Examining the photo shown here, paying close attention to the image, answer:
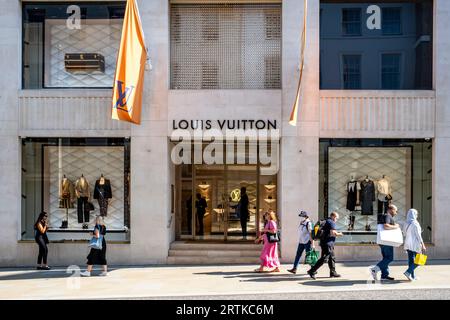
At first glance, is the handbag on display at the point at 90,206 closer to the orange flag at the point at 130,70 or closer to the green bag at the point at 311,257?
the orange flag at the point at 130,70

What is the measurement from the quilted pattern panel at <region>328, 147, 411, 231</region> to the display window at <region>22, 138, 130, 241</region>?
6.43 m

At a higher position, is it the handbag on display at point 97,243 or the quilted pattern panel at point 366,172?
the quilted pattern panel at point 366,172

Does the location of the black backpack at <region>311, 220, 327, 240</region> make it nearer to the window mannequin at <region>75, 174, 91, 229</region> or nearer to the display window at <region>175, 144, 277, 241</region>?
the display window at <region>175, 144, 277, 241</region>

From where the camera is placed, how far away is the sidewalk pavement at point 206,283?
12289 millimetres

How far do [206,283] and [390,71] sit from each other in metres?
8.80

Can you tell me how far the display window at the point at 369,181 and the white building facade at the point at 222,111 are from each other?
0.12 ft

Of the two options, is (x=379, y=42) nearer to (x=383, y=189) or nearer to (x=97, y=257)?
(x=383, y=189)

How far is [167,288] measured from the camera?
42.9ft

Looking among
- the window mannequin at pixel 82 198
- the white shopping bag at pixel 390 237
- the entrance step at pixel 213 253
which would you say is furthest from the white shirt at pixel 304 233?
the window mannequin at pixel 82 198

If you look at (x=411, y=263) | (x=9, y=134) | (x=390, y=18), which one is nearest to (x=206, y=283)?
(x=411, y=263)

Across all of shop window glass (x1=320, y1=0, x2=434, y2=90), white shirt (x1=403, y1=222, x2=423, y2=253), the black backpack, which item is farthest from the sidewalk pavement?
shop window glass (x1=320, y1=0, x2=434, y2=90)

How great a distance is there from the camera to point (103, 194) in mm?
17594
